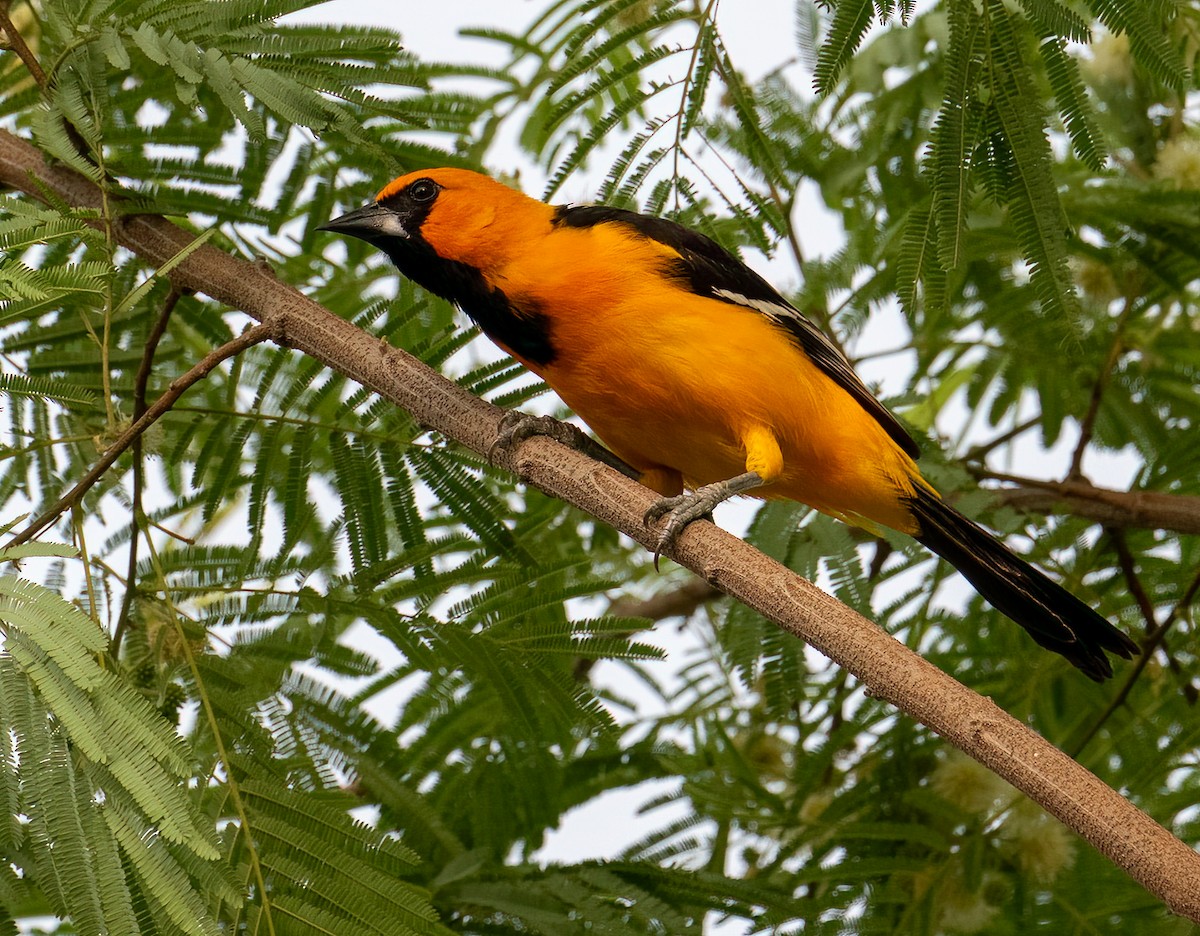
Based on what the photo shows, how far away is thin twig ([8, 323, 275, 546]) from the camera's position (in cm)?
257

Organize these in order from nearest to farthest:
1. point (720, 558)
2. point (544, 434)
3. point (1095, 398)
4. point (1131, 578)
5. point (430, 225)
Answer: point (720, 558) < point (544, 434) < point (430, 225) < point (1131, 578) < point (1095, 398)

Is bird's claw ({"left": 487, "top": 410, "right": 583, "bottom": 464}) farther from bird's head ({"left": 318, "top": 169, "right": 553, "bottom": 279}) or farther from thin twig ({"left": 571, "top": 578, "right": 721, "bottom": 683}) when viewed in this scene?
thin twig ({"left": 571, "top": 578, "right": 721, "bottom": 683})

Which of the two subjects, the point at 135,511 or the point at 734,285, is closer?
the point at 135,511

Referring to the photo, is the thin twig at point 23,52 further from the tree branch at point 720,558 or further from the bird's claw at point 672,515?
the bird's claw at point 672,515

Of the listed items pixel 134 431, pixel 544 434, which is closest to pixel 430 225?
pixel 544 434

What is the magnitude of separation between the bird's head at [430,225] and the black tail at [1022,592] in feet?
4.49

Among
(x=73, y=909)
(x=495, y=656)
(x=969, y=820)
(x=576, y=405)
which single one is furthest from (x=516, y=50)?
(x=73, y=909)

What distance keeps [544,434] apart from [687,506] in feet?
1.71

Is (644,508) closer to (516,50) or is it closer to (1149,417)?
(516,50)

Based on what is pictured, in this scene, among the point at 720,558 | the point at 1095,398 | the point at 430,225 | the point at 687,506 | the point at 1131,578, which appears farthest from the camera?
the point at 1095,398

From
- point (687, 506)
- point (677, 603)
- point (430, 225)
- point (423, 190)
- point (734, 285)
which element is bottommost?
point (687, 506)

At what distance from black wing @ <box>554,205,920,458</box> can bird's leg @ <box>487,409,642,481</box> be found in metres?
0.52

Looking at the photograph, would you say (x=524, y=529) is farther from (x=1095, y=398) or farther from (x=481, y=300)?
(x=1095, y=398)

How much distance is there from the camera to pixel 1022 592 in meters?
3.51
